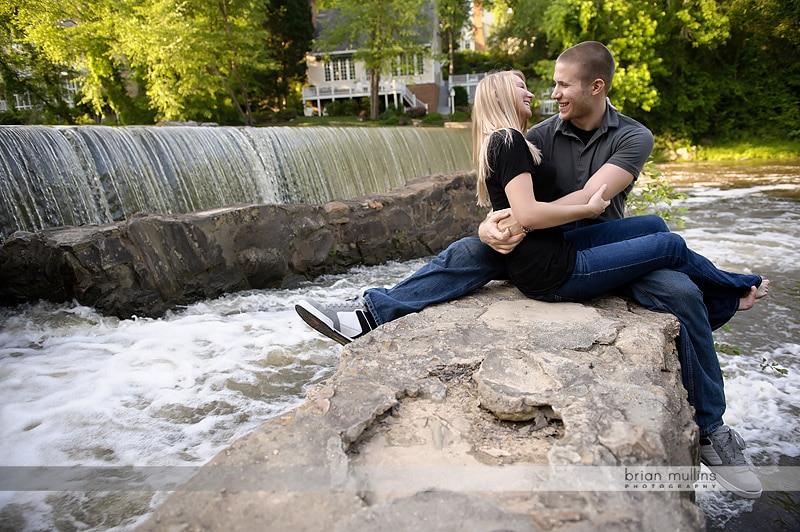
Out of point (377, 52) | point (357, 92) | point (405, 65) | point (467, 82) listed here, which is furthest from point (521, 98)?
point (467, 82)

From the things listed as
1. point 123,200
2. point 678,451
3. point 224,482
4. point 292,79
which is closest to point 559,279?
point 678,451

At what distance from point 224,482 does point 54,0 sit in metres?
A: 19.4

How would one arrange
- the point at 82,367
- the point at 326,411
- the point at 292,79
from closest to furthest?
the point at 326,411 → the point at 82,367 → the point at 292,79

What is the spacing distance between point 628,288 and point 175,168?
6536mm

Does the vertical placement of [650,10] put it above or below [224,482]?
above

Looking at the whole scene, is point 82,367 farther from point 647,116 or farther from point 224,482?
point 647,116

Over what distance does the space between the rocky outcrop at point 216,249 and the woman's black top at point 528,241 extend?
3.79 meters

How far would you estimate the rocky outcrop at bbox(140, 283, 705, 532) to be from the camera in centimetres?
124

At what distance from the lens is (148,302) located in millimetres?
5148

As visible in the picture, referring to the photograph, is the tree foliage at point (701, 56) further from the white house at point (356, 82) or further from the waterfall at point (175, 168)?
the waterfall at point (175, 168)

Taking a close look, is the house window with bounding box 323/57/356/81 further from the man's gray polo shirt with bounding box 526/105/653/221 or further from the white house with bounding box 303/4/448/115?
the man's gray polo shirt with bounding box 526/105/653/221

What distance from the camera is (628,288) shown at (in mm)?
2662

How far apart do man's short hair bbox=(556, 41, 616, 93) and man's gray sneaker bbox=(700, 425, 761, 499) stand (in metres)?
1.68

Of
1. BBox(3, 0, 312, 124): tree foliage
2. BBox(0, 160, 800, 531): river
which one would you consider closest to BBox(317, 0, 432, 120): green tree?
BBox(3, 0, 312, 124): tree foliage
